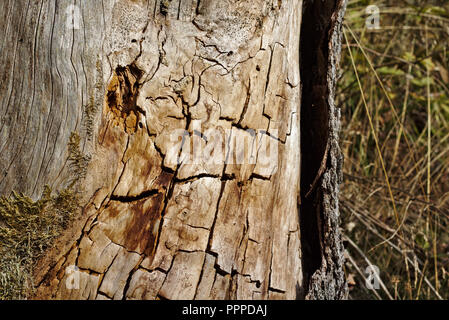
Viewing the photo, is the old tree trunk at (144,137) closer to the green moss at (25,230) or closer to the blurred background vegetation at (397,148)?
the green moss at (25,230)

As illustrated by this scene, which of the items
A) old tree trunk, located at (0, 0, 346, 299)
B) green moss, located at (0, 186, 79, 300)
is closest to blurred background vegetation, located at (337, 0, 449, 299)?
old tree trunk, located at (0, 0, 346, 299)

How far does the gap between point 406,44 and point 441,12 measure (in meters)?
0.39

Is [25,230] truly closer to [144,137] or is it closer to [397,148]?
[144,137]

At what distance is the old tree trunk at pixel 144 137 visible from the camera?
1.51 meters

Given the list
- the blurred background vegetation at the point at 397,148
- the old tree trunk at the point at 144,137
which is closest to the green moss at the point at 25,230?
the old tree trunk at the point at 144,137

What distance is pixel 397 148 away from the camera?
2994 mm

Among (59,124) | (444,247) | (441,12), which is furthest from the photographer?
(441,12)

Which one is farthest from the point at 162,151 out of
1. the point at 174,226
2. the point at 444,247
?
the point at 444,247

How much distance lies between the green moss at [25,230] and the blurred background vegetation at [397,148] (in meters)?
1.75

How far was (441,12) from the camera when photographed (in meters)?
3.18

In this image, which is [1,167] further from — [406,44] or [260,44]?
[406,44]

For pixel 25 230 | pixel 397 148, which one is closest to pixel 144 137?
pixel 25 230
